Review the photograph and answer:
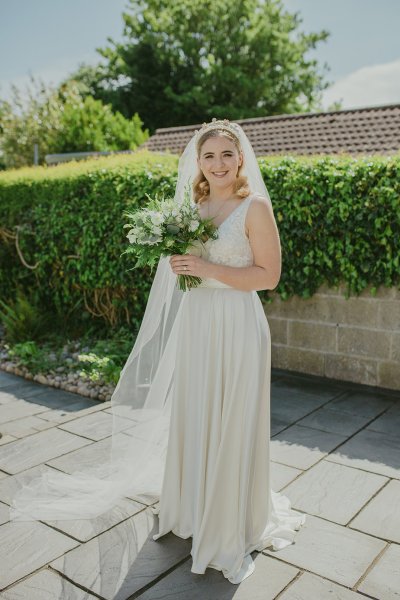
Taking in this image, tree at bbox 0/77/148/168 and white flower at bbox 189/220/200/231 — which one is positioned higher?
tree at bbox 0/77/148/168

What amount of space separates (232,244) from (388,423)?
2761 millimetres

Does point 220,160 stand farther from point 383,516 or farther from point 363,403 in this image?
point 363,403

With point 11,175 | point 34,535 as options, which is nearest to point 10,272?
point 11,175

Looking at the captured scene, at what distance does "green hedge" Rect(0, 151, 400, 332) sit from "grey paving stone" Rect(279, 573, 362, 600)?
337cm

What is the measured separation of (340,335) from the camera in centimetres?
578

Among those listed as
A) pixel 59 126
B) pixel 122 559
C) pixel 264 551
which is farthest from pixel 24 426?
pixel 59 126

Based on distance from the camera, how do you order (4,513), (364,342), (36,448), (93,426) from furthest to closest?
1. (364,342)
2. (93,426)
3. (36,448)
4. (4,513)

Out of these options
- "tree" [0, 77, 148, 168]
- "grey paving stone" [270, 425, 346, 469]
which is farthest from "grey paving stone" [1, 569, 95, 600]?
"tree" [0, 77, 148, 168]

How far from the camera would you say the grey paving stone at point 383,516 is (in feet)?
9.82

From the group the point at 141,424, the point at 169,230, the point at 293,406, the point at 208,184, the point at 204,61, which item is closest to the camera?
the point at 169,230

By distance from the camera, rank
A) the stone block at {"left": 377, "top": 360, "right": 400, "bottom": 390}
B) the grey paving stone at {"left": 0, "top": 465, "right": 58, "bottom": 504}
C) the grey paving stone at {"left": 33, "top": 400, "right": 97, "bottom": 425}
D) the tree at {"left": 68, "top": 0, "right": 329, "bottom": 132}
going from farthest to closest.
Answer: the tree at {"left": 68, "top": 0, "right": 329, "bottom": 132} < the stone block at {"left": 377, "top": 360, "right": 400, "bottom": 390} < the grey paving stone at {"left": 33, "top": 400, "right": 97, "bottom": 425} < the grey paving stone at {"left": 0, "top": 465, "right": 58, "bottom": 504}

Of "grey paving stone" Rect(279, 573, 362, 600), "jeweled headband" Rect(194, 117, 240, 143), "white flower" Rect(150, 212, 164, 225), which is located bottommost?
"grey paving stone" Rect(279, 573, 362, 600)

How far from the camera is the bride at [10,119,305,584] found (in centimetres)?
269

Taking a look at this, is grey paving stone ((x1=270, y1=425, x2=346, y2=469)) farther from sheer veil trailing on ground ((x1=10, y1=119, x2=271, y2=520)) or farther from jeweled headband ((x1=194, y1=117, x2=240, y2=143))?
jeweled headband ((x1=194, y1=117, x2=240, y2=143))
